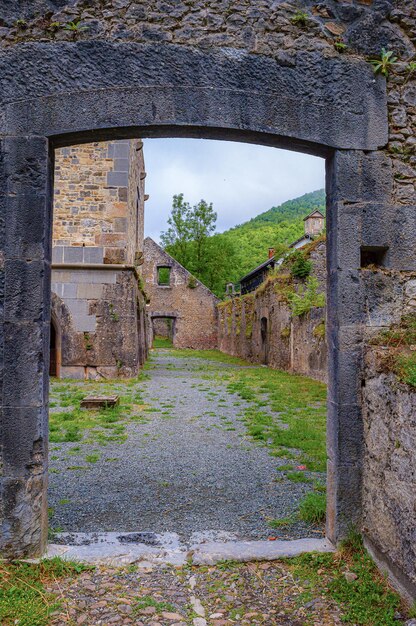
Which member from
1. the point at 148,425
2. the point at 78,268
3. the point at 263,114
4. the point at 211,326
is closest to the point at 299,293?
the point at 78,268

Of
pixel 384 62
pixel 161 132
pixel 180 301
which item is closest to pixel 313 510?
pixel 161 132

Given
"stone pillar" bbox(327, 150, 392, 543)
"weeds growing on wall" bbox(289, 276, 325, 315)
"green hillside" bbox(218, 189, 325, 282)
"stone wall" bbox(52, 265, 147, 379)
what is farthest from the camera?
"green hillside" bbox(218, 189, 325, 282)

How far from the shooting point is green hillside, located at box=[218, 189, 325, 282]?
47125mm

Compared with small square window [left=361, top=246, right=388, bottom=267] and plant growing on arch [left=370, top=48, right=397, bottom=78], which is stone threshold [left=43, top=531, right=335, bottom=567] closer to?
small square window [left=361, top=246, right=388, bottom=267]

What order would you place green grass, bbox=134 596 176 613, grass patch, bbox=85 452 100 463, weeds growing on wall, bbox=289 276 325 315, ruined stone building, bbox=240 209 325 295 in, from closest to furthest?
green grass, bbox=134 596 176 613 → grass patch, bbox=85 452 100 463 → weeds growing on wall, bbox=289 276 325 315 → ruined stone building, bbox=240 209 325 295

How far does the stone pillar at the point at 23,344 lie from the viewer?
10.9 feet

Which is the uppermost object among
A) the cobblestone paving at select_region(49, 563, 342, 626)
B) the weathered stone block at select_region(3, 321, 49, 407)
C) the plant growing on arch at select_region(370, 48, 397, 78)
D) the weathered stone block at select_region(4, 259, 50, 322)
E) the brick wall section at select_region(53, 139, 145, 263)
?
Answer: the brick wall section at select_region(53, 139, 145, 263)

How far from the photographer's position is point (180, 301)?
35.1 metres

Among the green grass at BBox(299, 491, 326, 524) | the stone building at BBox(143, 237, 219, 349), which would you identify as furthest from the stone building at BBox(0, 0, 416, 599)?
the stone building at BBox(143, 237, 219, 349)

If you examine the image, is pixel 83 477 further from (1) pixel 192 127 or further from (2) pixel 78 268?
(2) pixel 78 268

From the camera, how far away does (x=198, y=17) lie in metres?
3.66

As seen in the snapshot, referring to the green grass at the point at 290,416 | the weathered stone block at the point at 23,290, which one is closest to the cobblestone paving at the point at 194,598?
the weathered stone block at the point at 23,290

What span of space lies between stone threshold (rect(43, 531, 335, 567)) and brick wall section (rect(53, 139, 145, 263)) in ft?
32.4

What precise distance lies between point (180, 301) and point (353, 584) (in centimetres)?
3225
